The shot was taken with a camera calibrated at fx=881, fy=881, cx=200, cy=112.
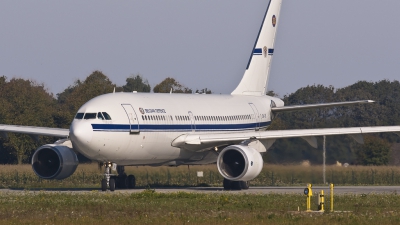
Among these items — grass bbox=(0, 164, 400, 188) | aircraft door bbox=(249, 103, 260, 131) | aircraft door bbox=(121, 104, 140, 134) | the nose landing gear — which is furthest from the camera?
aircraft door bbox=(249, 103, 260, 131)

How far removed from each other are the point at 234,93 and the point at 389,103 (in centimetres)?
A: 3775

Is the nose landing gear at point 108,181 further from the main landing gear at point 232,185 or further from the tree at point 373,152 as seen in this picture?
the tree at point 373,152

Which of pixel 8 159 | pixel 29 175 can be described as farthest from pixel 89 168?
pixel 8 159

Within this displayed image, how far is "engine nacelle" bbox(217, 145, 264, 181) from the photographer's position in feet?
106

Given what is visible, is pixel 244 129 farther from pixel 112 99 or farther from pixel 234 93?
pixel 112 99

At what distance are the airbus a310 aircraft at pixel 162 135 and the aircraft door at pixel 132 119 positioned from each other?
4 centimetres

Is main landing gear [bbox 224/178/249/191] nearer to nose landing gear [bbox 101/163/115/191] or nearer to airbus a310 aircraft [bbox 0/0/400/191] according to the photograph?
airbus a310 aircraft [bbox 0/0/400/191]

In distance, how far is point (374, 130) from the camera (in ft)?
112

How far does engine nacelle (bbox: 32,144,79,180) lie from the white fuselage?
5.99ft

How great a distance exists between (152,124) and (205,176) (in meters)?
10.4

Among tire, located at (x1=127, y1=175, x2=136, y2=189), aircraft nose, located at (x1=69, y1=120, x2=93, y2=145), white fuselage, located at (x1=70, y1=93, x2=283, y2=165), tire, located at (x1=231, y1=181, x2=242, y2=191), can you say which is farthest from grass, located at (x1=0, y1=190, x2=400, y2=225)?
tire, located at (x1=127, y1=175, x2=136, y2=189)

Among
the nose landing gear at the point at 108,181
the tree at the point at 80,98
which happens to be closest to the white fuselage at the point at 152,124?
A: the nose landing gear at the point at 108,181

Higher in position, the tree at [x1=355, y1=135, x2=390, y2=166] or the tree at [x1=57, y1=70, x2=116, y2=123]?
the tree at [x1=57, y1=70, x2=116, y2=123]

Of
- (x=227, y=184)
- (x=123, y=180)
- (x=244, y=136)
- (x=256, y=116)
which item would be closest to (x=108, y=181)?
(x=123, y=180)
